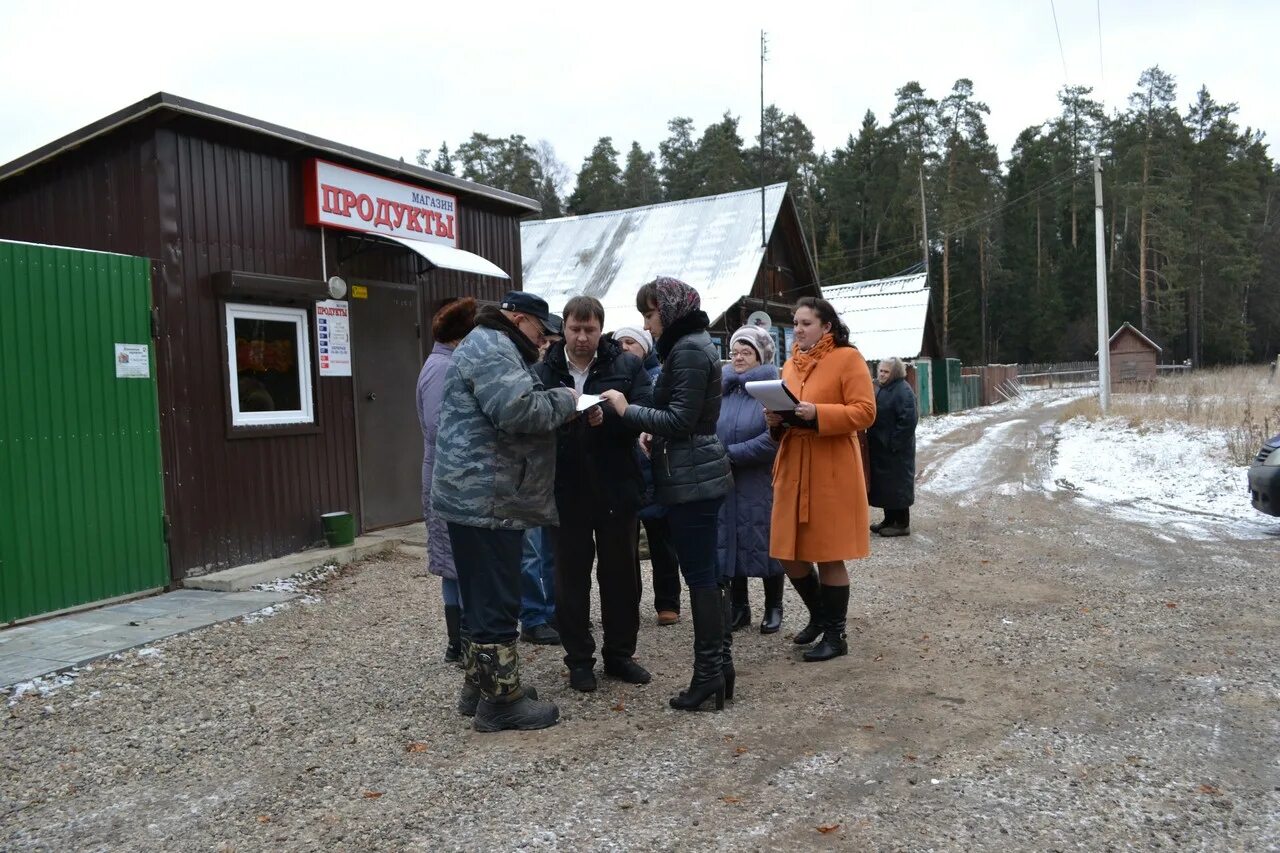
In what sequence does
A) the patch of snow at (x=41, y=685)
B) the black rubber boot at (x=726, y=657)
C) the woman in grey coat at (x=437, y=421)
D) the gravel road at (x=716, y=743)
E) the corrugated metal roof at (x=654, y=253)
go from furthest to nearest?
1. the corrugated metal roof at (x=654, y=253)
2. the woman in grey coat at (x=437, y=421)
3. the patch of snow at (x=41, y=685)
4. the black rubber boot at (x=726, y=657)
5. the gravel road at (x=716, y=743)

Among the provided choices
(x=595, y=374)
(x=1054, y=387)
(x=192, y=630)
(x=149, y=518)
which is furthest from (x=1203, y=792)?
(x=1054, y=387)

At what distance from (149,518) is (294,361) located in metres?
1.84

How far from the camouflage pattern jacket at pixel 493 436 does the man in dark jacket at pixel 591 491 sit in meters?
0.35

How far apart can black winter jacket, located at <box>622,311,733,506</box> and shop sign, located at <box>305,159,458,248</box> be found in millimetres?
5023

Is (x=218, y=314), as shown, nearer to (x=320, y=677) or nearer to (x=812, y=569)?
(x=320, y=677)

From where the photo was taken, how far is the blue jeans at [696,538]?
3979mm

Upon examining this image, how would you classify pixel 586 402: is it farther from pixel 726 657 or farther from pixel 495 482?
pixel 726 657

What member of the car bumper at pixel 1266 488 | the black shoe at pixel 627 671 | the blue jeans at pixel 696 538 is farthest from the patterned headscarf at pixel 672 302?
the car bumper at pixel 1266 488

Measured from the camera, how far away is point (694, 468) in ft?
12.9

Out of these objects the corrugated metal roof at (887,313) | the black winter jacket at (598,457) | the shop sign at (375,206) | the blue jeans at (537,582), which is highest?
the corrugated metal roof at (887,313)

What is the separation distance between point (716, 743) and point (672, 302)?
5.95ft

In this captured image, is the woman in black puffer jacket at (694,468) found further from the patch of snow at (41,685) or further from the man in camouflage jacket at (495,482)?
the patch of snow at (41,685)

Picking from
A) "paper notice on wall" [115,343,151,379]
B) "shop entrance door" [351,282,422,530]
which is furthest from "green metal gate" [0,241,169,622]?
"shop entrance door" [351,282,422,530]

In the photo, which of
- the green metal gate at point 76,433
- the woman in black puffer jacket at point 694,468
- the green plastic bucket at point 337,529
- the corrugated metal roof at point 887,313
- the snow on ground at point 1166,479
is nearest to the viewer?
the woman in black puffer jacket at point 694,468
